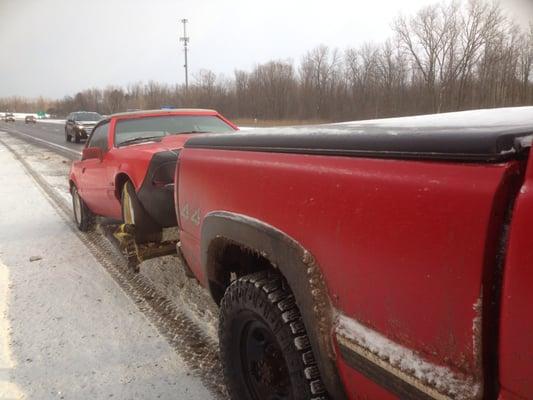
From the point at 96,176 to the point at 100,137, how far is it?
635 millimetres

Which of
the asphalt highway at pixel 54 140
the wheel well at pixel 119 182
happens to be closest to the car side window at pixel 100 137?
the wheel well at pixel 119 182

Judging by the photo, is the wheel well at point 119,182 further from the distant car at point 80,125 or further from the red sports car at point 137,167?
the distant car at point 80,125

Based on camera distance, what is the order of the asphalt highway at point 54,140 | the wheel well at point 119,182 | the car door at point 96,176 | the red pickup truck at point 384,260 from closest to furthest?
the red pickup truck at point 384,260
the wheel well at point 119,182
the car door at point 96,176
the asphalt highway at point 54,140

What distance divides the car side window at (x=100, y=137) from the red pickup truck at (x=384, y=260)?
152 inches

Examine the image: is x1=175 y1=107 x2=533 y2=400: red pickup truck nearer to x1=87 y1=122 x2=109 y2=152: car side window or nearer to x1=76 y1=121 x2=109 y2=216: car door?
Answer: x1=76 y1=121 x2=109 y2=216: car door

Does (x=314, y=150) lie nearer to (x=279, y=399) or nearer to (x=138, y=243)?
(x=279, y=399)

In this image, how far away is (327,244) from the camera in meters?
1.65

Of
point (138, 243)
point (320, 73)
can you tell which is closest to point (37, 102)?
point (320, 73)

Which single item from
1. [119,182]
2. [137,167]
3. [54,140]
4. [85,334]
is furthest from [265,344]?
[54,140]

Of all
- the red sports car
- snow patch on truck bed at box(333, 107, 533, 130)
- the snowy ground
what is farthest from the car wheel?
snow patch on truck bed at box(333, 107, 533, 130)

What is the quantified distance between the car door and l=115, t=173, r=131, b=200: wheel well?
38cm

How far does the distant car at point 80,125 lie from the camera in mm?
26312

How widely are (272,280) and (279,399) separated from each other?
57 centimetres

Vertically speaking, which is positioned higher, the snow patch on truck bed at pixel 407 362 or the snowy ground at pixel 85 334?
the snow patch on truck bed at pixel 407 362
